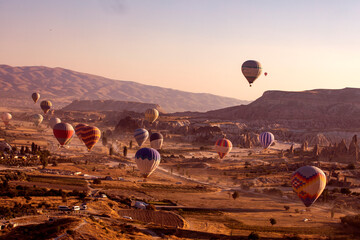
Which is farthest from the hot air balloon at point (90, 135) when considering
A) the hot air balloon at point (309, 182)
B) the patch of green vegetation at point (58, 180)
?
the hot air balloon at point (309, 182)

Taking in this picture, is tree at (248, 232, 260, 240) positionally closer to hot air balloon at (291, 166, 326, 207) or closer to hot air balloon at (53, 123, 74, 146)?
hot air balloon at (291, 166, 326, 207)

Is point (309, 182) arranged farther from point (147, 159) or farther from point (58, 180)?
point (58, 180)

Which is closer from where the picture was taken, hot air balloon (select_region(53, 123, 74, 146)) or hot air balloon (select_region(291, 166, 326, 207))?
hot air balloon (select_region(291, 166, 326, 207))

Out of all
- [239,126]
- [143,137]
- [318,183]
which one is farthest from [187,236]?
[239,126]

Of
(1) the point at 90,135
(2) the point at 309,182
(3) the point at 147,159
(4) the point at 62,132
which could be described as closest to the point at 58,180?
(3) the point at 147,159

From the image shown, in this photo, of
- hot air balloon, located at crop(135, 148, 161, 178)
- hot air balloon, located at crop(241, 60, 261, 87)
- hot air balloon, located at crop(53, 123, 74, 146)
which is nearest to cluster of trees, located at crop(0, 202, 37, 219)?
hot air balloon, located at crop(135, 148, 161, 178)

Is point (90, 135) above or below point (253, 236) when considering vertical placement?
above

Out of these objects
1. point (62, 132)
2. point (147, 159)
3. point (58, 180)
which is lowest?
point (58, 180)
